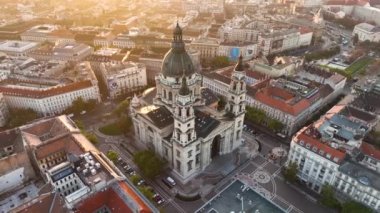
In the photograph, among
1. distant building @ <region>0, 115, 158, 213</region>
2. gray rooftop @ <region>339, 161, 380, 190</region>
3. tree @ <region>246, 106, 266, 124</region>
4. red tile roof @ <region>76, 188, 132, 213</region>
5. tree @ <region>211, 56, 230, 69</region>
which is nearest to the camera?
distant building @ <region>0, 115, 158, 213</region>

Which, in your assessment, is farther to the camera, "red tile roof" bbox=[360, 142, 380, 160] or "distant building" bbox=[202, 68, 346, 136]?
"distant building" bbox=[202, 68, 346, 136]

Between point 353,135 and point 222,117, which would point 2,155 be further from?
point 353,135

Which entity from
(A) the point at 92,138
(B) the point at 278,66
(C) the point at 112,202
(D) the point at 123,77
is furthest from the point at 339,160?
(D) the point at 123,77

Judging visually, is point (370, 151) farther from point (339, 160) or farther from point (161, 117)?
point (161, 117)

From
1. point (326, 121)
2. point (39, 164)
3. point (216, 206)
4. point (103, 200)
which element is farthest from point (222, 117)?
point (39, 164)

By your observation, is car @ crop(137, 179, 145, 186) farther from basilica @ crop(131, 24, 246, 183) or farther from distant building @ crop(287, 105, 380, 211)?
distant building @ crop(287, 105, 380, 211)

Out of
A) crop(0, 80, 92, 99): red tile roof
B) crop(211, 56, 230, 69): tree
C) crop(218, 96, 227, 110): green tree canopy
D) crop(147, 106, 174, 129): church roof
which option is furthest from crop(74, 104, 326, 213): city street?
crop(211, 56, 230, 69): tree

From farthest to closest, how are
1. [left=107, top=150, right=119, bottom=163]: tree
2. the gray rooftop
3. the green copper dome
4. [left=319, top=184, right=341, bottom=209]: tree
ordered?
[left=107, top=150, right=119, bottom=163]: tree, the green copper dome, [left=319, top=184, right=341, bottom=209]: tree, the gray rooftop
